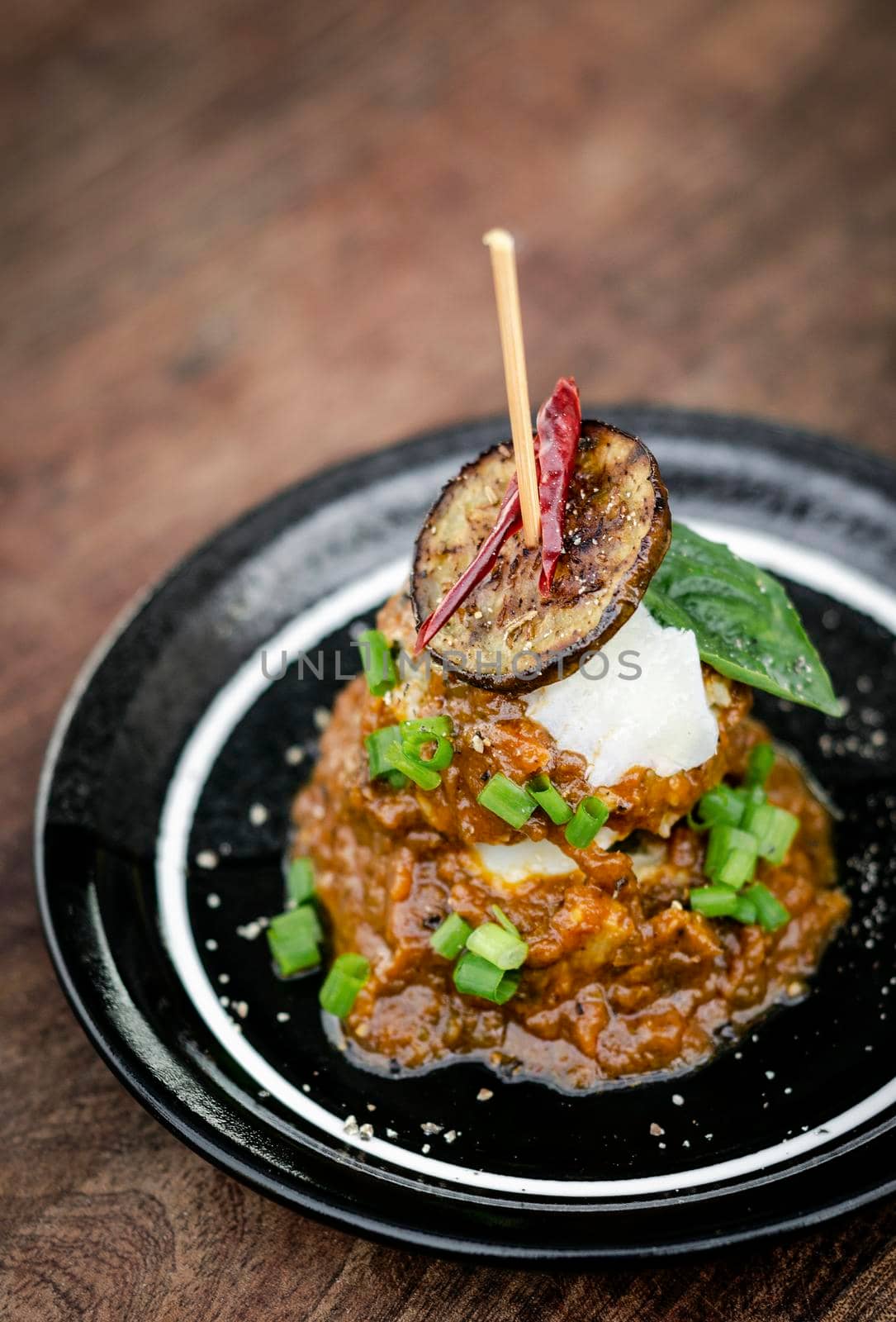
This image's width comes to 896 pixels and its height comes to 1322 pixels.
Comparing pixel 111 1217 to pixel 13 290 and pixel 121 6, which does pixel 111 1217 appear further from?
pixel 121 6

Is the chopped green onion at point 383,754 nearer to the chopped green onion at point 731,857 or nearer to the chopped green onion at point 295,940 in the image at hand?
the chopped green onion at point 295,940

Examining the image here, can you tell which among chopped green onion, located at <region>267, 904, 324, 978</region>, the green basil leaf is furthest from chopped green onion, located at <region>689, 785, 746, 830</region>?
chopped green onion, located at <region>267, 904, 324, 978</region>

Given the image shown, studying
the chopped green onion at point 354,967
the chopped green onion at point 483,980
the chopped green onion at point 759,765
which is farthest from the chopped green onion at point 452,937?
the chopped green onion at point 759,765

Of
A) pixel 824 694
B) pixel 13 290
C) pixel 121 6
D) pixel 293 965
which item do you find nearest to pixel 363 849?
pixel 293 965

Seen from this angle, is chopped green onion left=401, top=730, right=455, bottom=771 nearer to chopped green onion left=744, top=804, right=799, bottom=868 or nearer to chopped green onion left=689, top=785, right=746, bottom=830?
chopped green onion left=689, top=785, right=746, bottom=830

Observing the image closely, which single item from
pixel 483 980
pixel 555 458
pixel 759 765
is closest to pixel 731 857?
pixel 759 765

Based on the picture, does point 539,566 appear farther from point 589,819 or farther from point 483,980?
point 483,980
